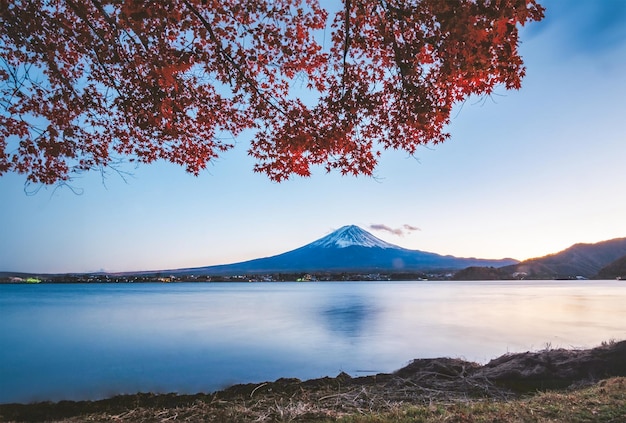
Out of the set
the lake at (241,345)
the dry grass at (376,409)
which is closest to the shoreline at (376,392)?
the dry grass at (376,409)

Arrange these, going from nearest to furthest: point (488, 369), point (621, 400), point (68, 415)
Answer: point (621, 400), point (68, 415), point (488, 369)

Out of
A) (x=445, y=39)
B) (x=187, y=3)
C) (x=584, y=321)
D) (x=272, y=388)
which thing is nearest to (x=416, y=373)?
(x=272, y=388)

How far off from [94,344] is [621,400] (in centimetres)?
2025

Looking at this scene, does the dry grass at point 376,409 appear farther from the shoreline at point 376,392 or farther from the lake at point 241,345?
the lake at point 241,345

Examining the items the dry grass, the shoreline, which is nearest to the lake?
the shoreline

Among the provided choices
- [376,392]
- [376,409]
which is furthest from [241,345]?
[376,409]

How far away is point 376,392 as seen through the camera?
669cm

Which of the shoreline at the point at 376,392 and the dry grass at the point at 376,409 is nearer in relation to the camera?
the dry grass at the point at 376,409

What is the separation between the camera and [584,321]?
2264cm

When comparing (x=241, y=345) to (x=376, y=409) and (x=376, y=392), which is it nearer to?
(x=376, y=392)

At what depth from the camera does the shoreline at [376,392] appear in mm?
5711

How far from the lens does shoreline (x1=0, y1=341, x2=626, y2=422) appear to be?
18.7 ft

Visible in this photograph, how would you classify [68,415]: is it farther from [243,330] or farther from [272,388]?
[243,330]

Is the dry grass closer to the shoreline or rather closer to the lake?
the shoreline
